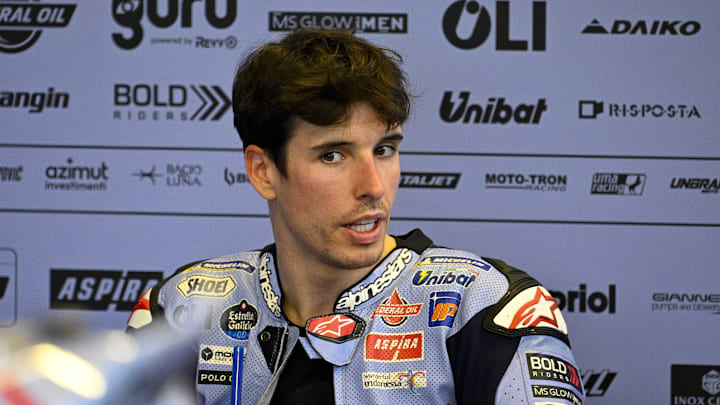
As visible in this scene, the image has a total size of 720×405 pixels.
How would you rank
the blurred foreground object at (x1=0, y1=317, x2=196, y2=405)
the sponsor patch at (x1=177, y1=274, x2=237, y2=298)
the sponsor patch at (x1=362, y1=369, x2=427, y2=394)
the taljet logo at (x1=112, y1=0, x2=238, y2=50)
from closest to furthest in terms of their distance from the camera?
1. the blurred foreground object at (x1=0, y1=317, x2=196, y2=405)
2. the sponsor patch at (x1=362, y1=369, x2=427, y2=394)
3. the sponsor patch at (x1=177, y1=274, x2=237, y2=298)
4. the taljet logo at (x1=112, y1=0, x2=238, y2=50)

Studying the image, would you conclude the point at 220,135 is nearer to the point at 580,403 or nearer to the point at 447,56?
the point at 447,56

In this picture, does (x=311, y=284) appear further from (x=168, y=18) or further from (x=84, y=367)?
(x=168, y=18)

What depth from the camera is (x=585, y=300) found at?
2.42m

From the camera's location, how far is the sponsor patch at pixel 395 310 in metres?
1.41

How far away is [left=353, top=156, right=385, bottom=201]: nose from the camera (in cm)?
136

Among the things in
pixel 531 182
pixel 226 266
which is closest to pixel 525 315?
pixel 226 266

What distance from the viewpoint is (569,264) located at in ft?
7.93

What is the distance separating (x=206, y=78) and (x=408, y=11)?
0.69 meters

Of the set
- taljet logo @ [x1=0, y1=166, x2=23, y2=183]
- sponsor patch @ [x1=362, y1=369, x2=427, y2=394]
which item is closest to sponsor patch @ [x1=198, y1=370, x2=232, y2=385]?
sponsor patch @ [x1=362, y1=369, x2=427, y2=394]

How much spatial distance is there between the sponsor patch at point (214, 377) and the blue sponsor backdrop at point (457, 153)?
1.07m

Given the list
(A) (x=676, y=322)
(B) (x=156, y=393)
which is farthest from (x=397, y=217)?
(B) (x=156, y=393)

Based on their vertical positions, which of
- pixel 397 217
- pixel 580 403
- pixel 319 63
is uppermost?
pixel 319 63

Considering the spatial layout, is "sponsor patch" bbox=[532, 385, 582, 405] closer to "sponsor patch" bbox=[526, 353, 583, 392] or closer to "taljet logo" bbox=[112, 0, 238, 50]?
"sponsor patch" bbox=[526, 353, 583, 392]

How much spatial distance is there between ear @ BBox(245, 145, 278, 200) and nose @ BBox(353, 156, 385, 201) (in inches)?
8.3
